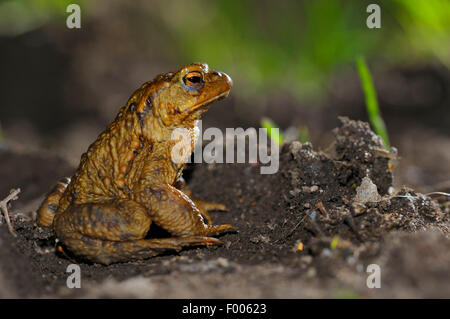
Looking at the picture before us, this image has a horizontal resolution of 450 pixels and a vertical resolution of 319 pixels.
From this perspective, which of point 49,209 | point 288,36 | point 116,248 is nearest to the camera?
point 116,248

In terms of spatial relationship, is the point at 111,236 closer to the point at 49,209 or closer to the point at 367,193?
the point at 49,209

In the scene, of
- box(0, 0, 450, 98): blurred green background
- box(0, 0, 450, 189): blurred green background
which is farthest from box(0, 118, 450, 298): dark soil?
box(0, 0, 450, 98): blurred green background

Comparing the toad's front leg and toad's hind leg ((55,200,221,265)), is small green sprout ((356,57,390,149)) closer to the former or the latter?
the toad's front leg

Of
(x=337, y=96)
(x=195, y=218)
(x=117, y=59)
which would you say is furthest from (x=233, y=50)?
(x=195, y=218)

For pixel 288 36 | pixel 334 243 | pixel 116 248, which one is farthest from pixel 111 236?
pixel 288 36

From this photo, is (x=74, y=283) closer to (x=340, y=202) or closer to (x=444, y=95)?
(x=340, y=202)

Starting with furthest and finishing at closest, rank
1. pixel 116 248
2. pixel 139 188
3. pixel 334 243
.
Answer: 1. pixel 139 188
2. pixel 116 248
3. pixel 334 243

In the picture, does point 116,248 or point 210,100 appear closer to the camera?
point 116,248
